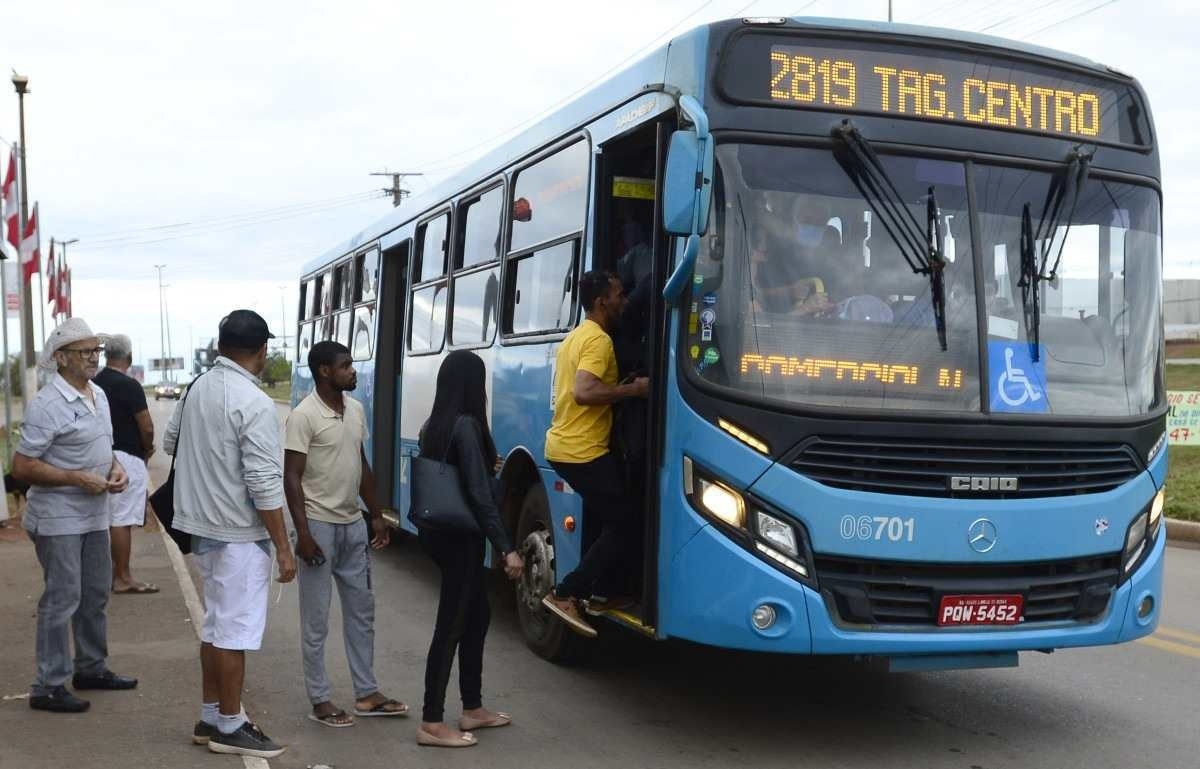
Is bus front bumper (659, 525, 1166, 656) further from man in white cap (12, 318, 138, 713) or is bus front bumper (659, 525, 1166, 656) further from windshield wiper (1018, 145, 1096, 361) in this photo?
man in white cap (12, 318, 138, 713)

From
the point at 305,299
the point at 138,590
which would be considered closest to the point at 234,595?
the point at 138,590

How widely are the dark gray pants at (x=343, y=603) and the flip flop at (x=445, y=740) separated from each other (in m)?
0.61

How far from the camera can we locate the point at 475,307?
9.59 m

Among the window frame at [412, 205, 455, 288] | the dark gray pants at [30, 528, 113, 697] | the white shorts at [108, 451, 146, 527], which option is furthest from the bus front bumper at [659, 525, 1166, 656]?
the white shorts at [108, 451, 146, 527]

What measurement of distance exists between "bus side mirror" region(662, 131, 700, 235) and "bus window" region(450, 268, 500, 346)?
330cm

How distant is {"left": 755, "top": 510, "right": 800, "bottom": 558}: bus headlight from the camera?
19.0 ft

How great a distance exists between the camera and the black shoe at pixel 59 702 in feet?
21.8

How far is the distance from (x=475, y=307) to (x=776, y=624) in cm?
439

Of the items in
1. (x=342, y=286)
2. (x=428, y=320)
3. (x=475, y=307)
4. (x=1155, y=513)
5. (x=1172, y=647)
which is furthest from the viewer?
(x=342, y=286)

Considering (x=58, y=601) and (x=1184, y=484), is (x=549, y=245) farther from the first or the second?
(x=1184, y=484)

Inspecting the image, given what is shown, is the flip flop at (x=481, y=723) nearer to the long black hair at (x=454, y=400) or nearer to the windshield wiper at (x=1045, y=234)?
the long black hair at (x=454, y=400)

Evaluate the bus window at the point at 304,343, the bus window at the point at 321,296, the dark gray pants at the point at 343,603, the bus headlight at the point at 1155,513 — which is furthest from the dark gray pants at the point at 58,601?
the bus window at the point at 304,343

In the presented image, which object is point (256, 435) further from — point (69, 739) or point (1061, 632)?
point (1061, 632)

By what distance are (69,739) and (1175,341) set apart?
6297 centimetres
